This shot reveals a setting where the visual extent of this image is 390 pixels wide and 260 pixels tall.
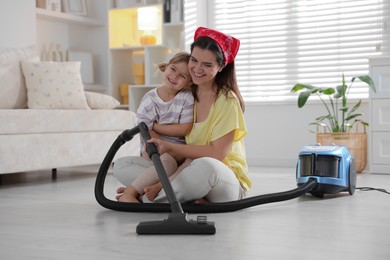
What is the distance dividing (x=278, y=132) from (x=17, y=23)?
2.18 metres

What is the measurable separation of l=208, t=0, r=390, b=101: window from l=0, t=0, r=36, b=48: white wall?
1512 mm

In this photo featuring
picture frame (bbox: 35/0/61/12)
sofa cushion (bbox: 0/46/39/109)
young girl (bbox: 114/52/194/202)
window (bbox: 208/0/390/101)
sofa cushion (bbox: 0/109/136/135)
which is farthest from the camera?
picture frame (bbox: 35/0/61/12)

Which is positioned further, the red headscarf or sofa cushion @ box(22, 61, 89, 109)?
sofa cushion @ box(22, 61, 89, 109)

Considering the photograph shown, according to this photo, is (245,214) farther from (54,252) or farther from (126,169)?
(54,252)

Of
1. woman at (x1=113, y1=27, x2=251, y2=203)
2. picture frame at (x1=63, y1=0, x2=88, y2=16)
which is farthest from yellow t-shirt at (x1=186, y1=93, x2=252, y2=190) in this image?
picture frame at (x1=63, y1=0, x2=88, y2=16)

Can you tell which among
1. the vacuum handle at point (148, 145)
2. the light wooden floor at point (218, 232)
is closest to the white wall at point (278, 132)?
the light wooden floor at point (218, 232)

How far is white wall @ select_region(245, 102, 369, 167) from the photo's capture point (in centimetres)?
461

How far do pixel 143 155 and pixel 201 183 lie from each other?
1.29ft

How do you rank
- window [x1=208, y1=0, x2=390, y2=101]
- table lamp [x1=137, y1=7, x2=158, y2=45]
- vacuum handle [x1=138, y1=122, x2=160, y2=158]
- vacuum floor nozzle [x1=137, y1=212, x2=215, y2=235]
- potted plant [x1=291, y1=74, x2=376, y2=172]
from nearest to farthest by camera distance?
vacuum floor nozzle [x1=137, y1=212, x2=215, y2=235]
vacuum handle [x1=138, y1=122, x2=160, y2=158]
potted plant [x1=291, y1=74, x2=376, y2=172]
window [x1=208, y1=0, x2=390, y2=101]
table lamp [x1=137, y1=7, x2=158, y2=45]

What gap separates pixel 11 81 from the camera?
12.5 feet

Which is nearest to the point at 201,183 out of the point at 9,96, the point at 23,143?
the point at 23,143

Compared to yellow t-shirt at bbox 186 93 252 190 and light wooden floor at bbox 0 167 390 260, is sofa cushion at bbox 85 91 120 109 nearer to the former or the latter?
light wooden floor at bbox 0 167 390 260

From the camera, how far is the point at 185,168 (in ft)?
7.23

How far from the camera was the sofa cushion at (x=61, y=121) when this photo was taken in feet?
10.6
